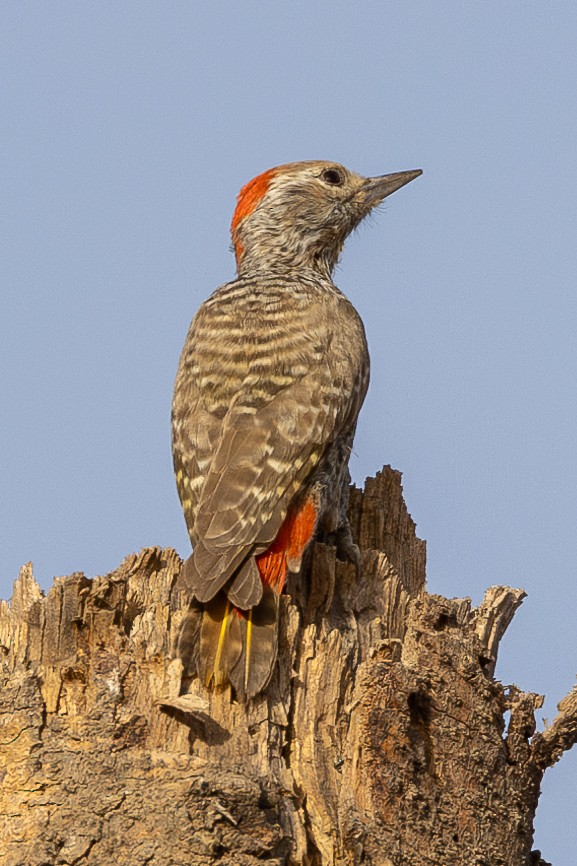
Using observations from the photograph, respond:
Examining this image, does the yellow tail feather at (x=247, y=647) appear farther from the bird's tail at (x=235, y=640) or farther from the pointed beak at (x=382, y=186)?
the pointed beak at (x=382, y=186)

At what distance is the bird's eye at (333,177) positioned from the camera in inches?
360

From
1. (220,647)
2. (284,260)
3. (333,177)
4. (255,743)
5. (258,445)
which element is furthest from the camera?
(333,177)

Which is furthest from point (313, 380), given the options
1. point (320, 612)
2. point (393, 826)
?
point (393, 826)

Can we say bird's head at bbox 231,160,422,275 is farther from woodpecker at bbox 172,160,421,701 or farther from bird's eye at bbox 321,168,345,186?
woodpecker at bbox 172,160,421,701

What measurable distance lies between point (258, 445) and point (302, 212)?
2852 millimetres

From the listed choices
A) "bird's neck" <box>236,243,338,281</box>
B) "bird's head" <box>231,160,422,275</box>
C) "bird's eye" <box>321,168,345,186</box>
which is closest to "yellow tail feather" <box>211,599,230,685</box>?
"bird's neck" <box>236,243,338,281</box>

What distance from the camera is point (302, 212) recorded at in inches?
354

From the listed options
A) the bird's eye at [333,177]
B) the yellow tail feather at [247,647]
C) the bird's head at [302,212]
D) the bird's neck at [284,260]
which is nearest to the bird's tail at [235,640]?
the yellow tail feather at [247,647]

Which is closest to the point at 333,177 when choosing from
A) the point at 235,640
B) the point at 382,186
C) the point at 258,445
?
the point at 382,186

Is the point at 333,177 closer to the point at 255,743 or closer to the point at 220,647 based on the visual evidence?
the point at 220,647

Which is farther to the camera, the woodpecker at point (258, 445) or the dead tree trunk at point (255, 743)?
the woodpecker at point (258, 445)

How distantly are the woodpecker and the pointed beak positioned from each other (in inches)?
35.1

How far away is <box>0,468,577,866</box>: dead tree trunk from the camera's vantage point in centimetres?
498

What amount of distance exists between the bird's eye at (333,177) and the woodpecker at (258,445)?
81 centimetres
